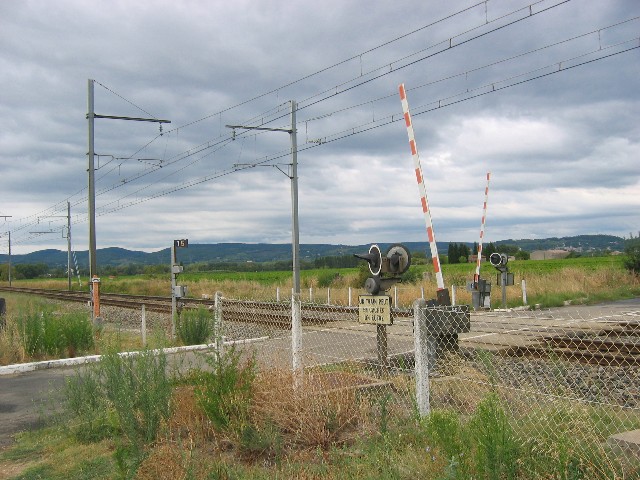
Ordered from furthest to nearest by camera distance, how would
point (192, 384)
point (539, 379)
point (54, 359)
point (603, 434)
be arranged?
point (54, 359) → point (539, 379) → point (192, 384) → point (603, 434)

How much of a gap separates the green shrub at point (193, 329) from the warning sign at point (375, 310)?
26.6ft

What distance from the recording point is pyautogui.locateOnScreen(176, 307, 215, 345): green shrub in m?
14.8

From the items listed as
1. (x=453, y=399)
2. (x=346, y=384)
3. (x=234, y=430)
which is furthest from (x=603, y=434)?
(x=234, y=430)

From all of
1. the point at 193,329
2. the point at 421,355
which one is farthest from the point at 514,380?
the point at 193,329

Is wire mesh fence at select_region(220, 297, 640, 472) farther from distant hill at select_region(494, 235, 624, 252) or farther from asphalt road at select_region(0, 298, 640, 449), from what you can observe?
distant hill at select_region(494, 235, 624, 252)

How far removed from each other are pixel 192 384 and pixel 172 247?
30.3 ft

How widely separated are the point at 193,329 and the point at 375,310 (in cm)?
872

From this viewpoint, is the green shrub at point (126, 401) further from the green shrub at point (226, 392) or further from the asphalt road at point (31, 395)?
the asphalt road at point (31, 395)

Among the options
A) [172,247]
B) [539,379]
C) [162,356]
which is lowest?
[539,379]

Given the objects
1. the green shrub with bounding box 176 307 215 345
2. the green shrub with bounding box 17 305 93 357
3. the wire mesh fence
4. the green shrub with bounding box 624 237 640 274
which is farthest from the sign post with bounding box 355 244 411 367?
the green shrub with bounding box 624 237 640 274

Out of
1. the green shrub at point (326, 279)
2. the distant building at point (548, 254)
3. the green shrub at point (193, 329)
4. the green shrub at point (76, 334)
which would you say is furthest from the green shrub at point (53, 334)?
the distant building at point (548, 254)

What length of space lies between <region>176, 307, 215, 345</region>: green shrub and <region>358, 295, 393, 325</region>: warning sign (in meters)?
8.12

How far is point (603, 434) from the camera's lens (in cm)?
551

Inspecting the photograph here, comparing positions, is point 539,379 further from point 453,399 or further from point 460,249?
point 460,249
